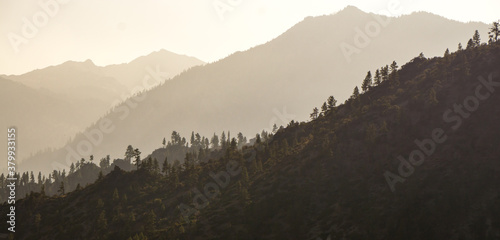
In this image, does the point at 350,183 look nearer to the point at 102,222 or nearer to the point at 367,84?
the point at 102,222

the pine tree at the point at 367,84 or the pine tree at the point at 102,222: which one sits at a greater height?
the pine tree at the point at 367,84

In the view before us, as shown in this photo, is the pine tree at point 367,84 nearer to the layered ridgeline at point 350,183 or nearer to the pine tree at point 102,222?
the layered ridgeline at point 350,183

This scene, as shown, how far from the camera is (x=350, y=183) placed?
9656cm

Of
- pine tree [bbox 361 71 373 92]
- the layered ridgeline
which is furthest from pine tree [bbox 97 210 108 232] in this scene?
pine tree [bbox 361 71 373 92]

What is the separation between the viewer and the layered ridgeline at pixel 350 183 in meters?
78.8

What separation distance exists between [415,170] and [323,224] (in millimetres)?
26473

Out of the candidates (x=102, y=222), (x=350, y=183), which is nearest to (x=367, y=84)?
(x=350, y=183)

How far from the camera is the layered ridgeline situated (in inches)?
3100

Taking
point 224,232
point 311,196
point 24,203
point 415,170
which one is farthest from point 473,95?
point 24,203

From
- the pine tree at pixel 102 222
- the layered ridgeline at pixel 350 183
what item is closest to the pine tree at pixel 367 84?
the layered ridgeline at pixel 350 183

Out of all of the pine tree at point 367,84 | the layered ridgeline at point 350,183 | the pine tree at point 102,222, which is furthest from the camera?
the pine tree at point 367,84

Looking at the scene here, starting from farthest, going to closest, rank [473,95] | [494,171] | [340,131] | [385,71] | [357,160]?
1. [385,71]
2. [340,131]
3. [473,95]
4. [357,160]
5. [494,171]

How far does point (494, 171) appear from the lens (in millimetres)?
80688

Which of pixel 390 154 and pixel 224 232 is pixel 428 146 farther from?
pixel 224 232
